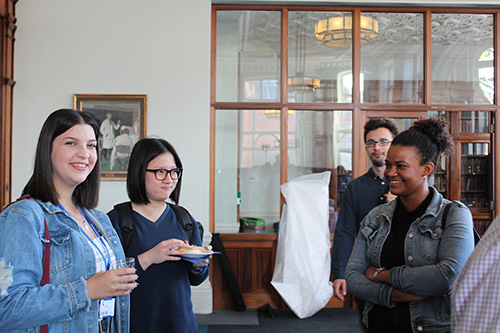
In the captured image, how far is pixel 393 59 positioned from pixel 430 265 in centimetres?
412

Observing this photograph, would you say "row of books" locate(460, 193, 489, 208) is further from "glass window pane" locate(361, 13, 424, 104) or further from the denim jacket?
the denim jacket

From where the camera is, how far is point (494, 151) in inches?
212

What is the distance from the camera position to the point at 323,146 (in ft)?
17.8

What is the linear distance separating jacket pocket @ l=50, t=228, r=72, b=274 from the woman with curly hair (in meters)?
1.18

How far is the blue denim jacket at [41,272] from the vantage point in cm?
136

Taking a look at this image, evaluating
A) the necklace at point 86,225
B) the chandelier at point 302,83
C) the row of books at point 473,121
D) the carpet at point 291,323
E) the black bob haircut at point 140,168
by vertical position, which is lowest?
the carpet at point 291,323

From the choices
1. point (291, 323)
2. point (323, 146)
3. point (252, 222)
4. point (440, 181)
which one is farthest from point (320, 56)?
point (291, 323)

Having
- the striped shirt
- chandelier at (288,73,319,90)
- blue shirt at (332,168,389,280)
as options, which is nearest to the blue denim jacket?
the striped shirt

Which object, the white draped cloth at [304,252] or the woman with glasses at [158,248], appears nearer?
the woman with glasses at [158,248]

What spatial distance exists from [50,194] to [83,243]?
0.20 m

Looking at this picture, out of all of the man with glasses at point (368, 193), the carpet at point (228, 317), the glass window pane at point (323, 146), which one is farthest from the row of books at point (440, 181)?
the man with glasses at point (368, 193)

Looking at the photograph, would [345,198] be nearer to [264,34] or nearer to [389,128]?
[389,128]

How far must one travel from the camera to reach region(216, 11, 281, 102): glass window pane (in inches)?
211

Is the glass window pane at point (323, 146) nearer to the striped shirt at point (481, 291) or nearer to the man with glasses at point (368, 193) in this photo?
the man with glasses at point (368, 193)
